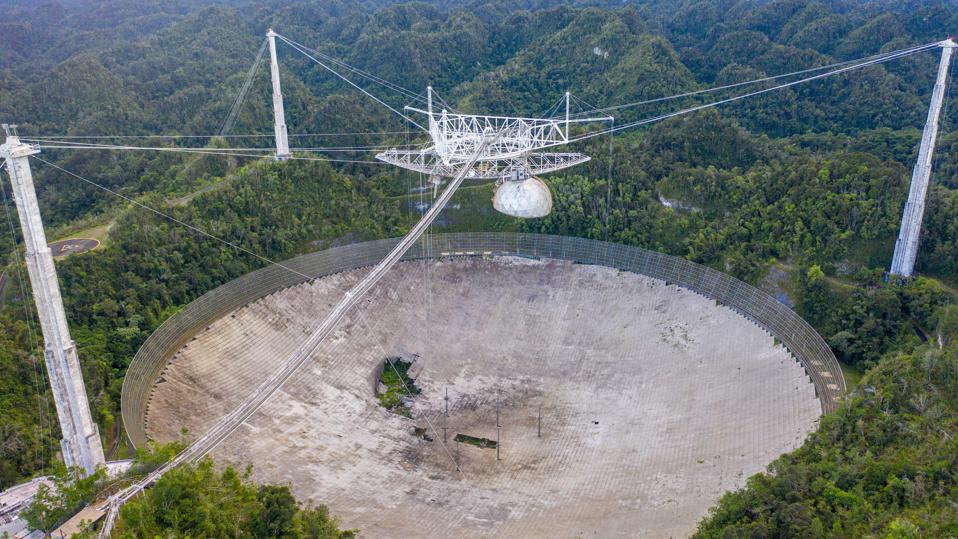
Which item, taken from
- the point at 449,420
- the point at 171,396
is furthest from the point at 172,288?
the point at 449,420

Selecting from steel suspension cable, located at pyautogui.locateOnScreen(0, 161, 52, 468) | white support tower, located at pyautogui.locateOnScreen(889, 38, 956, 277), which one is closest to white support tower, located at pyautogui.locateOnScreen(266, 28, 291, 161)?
steel suspension cable, located at pyautogui.locateOnScreen(0, 161, 52, 468)

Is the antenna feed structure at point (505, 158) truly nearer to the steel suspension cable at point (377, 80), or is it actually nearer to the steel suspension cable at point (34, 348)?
the steel suspension cable at point (34, 348)

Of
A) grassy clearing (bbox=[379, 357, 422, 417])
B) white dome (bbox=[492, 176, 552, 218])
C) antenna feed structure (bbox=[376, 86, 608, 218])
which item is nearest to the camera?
grassy clearing (bbox=[379, 357, 422, 417])

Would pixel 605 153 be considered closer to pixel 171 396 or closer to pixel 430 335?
pixel 430 335

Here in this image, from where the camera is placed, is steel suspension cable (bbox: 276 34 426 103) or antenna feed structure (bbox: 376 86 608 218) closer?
antenna feed structure (bbox: 376 86 608 218)

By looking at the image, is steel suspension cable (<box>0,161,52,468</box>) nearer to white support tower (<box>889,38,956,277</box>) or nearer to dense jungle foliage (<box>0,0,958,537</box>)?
dense jungle foliage (<box>0,0,958,537</box>)
